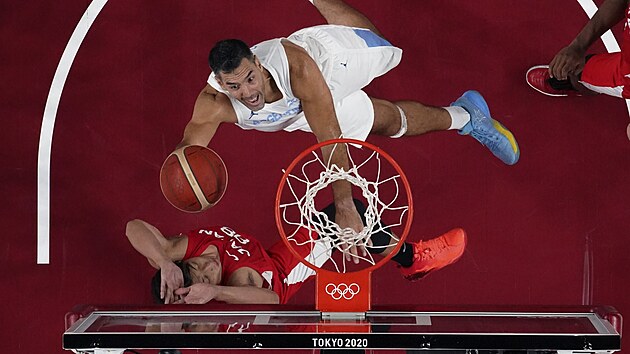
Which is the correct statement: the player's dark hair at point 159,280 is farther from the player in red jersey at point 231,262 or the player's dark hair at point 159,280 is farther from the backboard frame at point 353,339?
the backboard frame at point 353,339

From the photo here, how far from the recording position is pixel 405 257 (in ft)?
13.1

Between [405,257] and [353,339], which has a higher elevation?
[405,257]

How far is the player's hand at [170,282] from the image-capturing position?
3.95 metres

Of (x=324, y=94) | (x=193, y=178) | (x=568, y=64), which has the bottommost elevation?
(x=193, y=178)

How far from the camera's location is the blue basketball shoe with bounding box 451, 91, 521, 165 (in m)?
4.02

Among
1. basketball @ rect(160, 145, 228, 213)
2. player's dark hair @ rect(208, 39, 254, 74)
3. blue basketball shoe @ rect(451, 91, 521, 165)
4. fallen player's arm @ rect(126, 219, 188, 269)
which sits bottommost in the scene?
fallen player's arm @ rect(126, 219, 188, 269)

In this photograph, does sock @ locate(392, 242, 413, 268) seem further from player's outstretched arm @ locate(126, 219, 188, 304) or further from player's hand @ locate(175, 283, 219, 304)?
player's outstretched arm @ locate(126, 219, 188, 304)

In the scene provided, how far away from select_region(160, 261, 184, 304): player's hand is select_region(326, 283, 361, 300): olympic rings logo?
1.11 metres

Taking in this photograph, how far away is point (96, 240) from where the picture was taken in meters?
4.09

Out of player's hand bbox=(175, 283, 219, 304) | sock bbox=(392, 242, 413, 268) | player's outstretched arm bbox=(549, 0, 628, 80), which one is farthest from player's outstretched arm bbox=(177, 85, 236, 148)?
player's outstretched arm bbox=(549, 0, 628, 80)

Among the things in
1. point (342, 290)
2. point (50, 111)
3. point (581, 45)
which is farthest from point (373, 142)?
point (50, 111)

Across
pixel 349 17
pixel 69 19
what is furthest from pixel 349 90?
pixel 69 19

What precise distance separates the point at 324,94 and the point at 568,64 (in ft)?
3.62

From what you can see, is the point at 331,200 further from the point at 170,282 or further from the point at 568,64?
A: the point at 568,64
